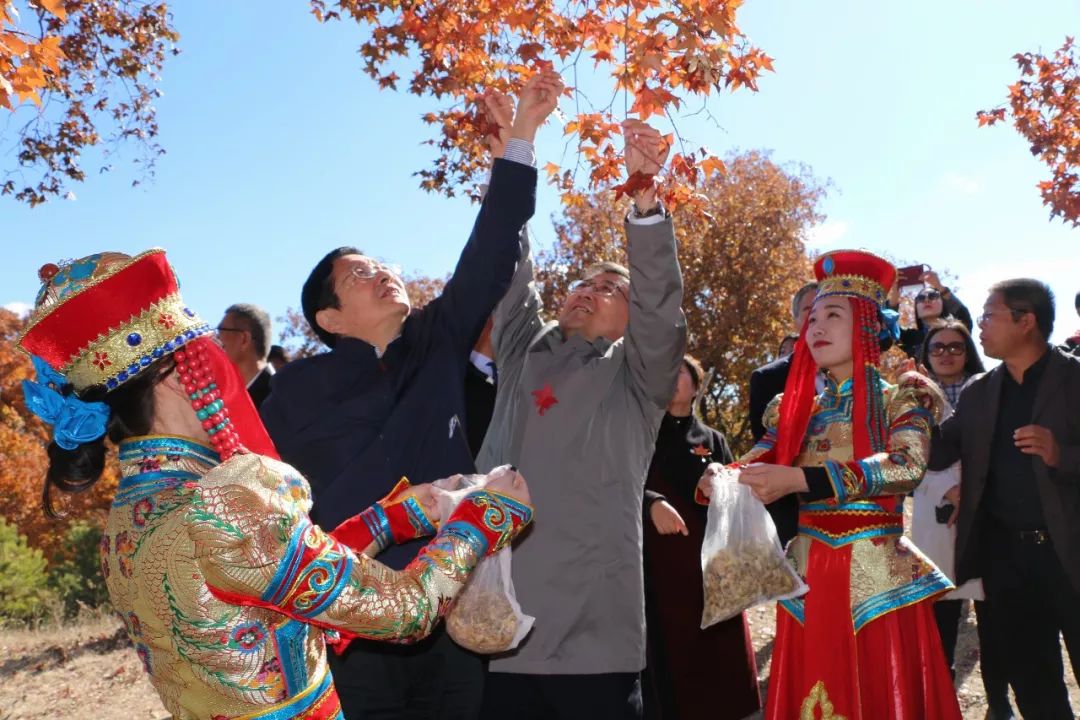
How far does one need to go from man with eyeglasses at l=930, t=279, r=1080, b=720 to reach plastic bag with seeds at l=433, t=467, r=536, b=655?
3.15 m

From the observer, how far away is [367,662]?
2.65 m

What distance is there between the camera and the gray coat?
10.3 ft

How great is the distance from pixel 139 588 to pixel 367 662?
3.25ft

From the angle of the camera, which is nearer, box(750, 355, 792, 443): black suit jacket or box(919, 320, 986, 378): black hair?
box(750, 355, 792, 443): black suit jacket

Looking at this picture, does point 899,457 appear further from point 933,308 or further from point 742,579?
point 933,308

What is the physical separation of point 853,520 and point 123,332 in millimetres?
3009

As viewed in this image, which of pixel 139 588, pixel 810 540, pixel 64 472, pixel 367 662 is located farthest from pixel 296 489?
pixel 810 540

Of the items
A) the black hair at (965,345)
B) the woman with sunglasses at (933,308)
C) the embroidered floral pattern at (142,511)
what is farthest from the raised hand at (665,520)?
the embroidered floral pattern at (142,511)

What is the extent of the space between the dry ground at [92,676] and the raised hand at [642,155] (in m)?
4.47

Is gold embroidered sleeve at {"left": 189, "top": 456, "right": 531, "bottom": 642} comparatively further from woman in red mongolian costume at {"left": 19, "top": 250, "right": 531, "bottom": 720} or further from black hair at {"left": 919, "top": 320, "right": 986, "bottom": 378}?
black hair at {"left": 919, "top": 320, "right": 986, "bottom": 378}

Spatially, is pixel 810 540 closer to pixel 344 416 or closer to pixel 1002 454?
pixel 1002 454

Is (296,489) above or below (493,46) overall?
below

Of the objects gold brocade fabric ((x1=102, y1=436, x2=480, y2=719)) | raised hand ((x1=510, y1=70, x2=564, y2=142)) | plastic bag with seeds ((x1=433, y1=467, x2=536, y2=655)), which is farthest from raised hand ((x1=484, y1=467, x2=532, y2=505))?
raised hand ((x1=510, y1=70, x2=564, y2=142))

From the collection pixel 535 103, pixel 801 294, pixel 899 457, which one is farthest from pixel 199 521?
pixel 801 294
